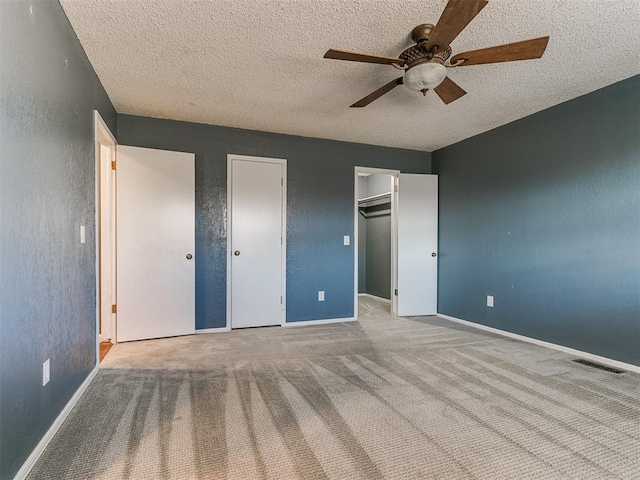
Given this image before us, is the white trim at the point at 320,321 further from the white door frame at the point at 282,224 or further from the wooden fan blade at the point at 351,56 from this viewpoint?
the wooden fan blade at the point at 351,56

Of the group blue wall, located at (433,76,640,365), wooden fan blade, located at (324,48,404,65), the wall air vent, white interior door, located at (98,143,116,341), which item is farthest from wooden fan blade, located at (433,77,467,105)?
white interior door, located at (98,143,116,341)

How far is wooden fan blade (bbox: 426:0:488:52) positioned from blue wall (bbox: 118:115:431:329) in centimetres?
250

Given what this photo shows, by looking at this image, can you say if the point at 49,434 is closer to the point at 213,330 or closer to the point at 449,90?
the point at 213,330

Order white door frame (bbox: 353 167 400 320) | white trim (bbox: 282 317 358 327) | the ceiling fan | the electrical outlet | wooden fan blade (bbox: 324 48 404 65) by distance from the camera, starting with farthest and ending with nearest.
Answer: white door frame (bbox: 353 167 400 320), white trim (bbox: 282 317 358 327), wooden fan blade (bbox: 324 48 404 65), the ceiling fan, the electrical outlet

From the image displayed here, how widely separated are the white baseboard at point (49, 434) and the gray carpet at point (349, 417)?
1.3 inches

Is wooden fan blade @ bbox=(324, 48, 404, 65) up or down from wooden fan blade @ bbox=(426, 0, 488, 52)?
down

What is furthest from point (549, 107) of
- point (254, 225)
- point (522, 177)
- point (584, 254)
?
point (254, 225)

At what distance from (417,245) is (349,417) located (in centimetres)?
320

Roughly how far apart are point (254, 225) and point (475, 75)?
8.92 ft

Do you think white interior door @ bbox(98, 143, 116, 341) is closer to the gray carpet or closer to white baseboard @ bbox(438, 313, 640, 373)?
the gray carpet

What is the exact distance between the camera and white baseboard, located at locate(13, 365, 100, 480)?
4.67 feet

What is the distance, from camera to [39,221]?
63.4 inches

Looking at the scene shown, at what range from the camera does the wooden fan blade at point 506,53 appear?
1.82 meters

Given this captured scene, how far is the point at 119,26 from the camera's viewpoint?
2.07 metres
